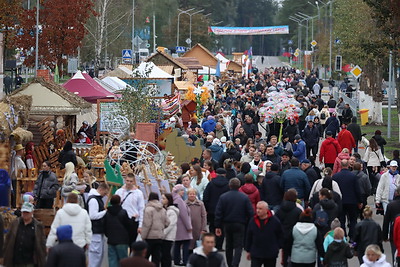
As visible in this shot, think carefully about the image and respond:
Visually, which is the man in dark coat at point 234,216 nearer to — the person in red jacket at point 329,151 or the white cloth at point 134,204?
the white cloth at point 134,204

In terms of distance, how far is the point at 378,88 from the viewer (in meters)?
46.0

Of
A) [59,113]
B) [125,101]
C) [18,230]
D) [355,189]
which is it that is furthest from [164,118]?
[18,230]

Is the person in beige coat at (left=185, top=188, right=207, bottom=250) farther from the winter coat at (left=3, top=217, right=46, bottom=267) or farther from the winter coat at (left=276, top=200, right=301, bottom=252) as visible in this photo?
the winter coat at (left=3, top=217, right=46, bottom=267)

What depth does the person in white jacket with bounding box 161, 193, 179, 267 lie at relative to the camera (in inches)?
567

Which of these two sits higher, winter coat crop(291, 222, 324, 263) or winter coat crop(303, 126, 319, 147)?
winter coat crop(303, 126, 319, 147)

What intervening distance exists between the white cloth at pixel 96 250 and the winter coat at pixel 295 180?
406 centimetres

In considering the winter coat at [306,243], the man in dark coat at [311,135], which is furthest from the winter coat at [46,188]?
the man in dark coat at [311,135]

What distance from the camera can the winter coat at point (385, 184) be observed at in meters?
17.6

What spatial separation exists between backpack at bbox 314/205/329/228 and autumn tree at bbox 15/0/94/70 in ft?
120

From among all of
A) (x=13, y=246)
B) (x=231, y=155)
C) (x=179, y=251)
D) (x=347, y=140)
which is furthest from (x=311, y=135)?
(x=13, y=246)

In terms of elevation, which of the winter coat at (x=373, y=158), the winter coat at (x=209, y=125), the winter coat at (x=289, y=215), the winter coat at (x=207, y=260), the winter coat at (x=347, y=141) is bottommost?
the winter coat at (x=207, y=260)

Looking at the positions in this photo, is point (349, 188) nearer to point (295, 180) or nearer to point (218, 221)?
point (295, 180)

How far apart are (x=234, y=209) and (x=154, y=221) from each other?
1.34m

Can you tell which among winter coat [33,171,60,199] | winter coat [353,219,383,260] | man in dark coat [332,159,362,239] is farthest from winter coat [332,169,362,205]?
winter coat [33,171,60,199]
